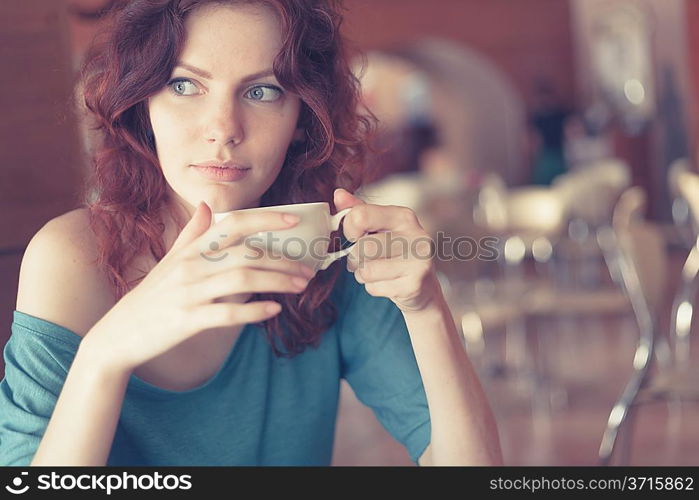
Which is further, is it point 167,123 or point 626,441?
point 626,441

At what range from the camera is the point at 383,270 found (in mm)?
858

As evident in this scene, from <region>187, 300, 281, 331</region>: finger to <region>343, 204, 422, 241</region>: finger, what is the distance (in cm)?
14

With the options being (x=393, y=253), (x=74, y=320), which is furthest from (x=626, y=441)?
(x=74, y=320)

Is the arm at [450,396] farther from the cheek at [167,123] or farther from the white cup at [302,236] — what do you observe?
the cheek at [167,123]

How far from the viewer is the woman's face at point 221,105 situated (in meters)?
0.88

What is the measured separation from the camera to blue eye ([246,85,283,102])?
3.00ft

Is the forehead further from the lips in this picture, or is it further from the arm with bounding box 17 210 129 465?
the arm with bounding box 17 210 129 465

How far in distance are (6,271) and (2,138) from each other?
18 centimetres

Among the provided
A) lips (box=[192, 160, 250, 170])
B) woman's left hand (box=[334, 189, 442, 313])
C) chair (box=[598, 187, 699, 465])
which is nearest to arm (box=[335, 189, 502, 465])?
woman's left hand (box=[334, 189, 442, 313])

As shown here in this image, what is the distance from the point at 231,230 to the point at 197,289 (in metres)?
0.05

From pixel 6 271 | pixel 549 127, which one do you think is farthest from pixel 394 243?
pixel 549 127

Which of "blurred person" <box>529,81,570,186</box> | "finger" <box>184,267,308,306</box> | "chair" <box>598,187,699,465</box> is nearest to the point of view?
"finger" <box>184,267,308,306</box>

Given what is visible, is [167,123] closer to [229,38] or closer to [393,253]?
[229,38]
